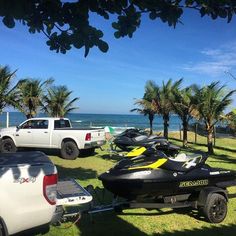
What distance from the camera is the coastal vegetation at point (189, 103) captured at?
23.1 metres

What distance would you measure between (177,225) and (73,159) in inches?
430

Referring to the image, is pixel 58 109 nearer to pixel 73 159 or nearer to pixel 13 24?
pixel 73 159

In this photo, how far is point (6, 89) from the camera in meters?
25.1

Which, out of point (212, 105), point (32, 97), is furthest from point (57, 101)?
point (212, 105)

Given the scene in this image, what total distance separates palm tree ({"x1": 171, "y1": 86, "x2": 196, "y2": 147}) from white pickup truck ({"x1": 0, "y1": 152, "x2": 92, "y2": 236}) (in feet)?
65.5

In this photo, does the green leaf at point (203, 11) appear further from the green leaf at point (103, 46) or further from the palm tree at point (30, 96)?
the palm tree at point (30, 96)

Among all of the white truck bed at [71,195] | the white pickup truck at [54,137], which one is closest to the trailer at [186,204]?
the white truck bed at [71,195]

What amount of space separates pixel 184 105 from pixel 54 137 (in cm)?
902

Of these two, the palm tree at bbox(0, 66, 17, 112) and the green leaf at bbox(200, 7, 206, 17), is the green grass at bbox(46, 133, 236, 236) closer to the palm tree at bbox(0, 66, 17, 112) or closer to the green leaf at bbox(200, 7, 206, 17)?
the green leaf at bbox(200, 7, 206, 17)

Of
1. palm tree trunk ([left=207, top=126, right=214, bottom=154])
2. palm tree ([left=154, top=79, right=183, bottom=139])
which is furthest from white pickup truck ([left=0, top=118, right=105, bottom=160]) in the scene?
palm tree ([left=154, top=79, right=183, bottom=139])

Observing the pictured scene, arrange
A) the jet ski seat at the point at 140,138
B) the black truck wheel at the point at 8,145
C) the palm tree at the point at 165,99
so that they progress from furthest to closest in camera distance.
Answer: the palm tree at the point at 165,99 → the black truck wheel at the point at 8,145 → the jet ski seat at the point at 140,138

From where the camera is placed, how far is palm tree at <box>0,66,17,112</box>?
2453 centimetres

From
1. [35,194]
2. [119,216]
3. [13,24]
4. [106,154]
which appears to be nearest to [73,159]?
[106,154]

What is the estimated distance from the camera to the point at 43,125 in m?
20.3
